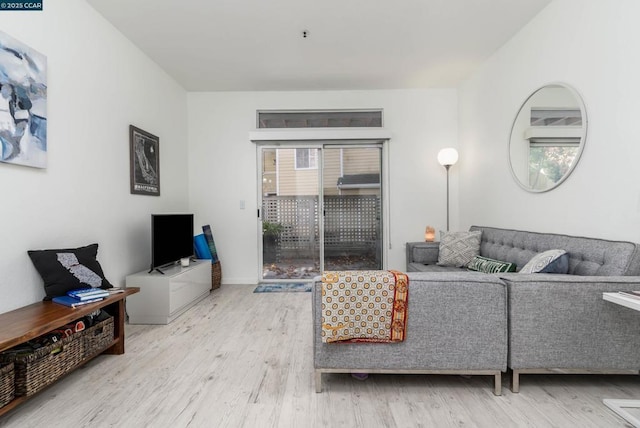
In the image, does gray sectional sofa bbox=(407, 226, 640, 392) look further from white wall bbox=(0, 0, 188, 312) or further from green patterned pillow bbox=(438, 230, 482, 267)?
white wall bbox=(0, 0, 188, 312)

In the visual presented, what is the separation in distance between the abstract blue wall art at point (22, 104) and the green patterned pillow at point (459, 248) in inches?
137

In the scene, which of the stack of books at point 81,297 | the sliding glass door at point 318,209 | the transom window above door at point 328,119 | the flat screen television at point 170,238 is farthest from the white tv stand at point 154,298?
the transom window above door at point 328,119

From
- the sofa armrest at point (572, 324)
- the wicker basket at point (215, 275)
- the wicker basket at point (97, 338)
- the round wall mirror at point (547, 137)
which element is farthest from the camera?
the wicker basket at point (215, 275)

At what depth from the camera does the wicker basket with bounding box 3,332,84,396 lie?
1622mm

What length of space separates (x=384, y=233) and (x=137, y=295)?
305 cm

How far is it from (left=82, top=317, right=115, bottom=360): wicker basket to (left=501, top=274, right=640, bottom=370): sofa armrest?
2.54 meters

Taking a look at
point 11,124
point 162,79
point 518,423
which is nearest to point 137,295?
point 11,124

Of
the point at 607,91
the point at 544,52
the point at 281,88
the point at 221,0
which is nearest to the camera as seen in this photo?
the point at 607,91

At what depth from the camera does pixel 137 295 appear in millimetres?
2977

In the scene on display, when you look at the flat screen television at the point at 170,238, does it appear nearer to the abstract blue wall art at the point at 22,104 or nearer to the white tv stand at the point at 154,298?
the white tv stand at the point at 154,298

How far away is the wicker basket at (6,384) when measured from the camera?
1.52 m

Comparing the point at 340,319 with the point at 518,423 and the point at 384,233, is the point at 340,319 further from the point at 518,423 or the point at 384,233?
the point at 384,233
